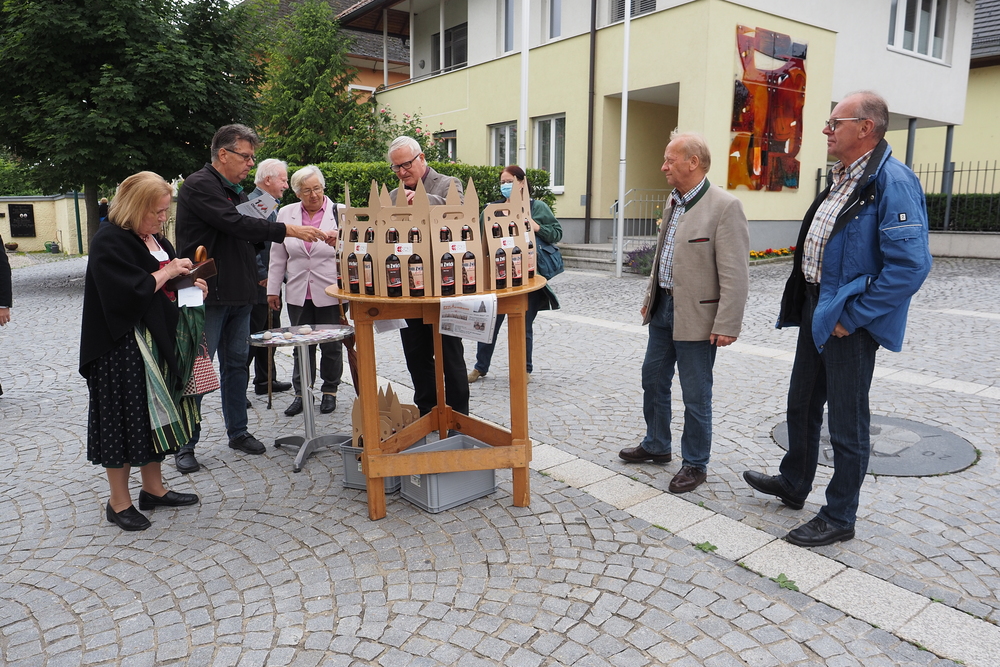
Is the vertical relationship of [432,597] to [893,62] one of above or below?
below

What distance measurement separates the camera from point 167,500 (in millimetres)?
3891

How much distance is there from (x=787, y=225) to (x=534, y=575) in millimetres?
15163

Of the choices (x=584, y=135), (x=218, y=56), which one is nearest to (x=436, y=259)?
(x=218, y=56)

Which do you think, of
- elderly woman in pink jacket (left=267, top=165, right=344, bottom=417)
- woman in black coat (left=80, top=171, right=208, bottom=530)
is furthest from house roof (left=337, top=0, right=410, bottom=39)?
woman in black coat (left=80, top=171, right=208, bottom=530)

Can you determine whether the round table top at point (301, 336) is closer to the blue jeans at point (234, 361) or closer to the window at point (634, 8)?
the blue jeans at point (234, 361)

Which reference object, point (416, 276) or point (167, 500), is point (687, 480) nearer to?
point (416, 276)

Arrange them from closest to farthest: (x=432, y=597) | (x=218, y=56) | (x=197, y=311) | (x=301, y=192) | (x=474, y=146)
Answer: (x=432, y=597), (x=197, y=311), (x=301, y=192), (x=218, y=56), (x=474, y=146)

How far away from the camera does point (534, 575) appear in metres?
3.10

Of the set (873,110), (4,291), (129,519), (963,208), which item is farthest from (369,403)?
(963,208)

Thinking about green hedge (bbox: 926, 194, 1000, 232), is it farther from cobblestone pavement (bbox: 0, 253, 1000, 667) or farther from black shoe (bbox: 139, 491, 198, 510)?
black shoe (bbox: 139, 491, 198, 510)

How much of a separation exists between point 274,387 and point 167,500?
2.54 m

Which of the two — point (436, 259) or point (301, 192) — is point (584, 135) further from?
point (436, 259)

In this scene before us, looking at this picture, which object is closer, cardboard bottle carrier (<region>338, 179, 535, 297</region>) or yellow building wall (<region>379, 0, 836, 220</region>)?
cardboard bottle carrier (<region>338, 179, 535, 297</region>)

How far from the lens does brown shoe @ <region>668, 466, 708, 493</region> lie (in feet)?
12.9
